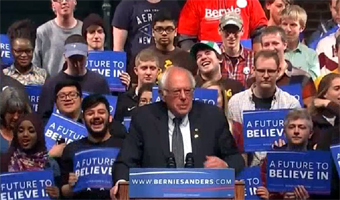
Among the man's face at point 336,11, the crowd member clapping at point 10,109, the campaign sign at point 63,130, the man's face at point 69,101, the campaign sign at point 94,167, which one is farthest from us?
the man's face at point 336,11

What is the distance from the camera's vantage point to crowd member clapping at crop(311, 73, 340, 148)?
10961 millimetres

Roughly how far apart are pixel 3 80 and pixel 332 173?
3640mm

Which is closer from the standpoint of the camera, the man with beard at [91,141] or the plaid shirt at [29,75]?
the man with beard at [91,141]

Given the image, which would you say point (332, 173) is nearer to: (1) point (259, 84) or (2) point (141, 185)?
(1) point (259, 84)

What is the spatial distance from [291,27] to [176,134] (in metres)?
3.79

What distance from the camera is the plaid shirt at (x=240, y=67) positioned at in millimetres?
12469

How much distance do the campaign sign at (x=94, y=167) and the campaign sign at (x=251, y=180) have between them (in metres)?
1.09

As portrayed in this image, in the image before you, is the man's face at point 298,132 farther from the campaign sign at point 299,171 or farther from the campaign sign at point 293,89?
the campaign sign at point 293,89

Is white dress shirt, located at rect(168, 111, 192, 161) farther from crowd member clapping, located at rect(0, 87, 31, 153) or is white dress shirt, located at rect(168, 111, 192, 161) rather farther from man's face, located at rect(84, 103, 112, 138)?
crowd member clapping, located at rect(0, 87, 31, 153)

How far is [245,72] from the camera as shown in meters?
12.5

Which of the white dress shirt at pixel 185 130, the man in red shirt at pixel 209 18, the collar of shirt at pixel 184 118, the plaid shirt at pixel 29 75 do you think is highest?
the man in red shirt at pixel 209 18

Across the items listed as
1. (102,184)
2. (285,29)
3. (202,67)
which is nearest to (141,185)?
(102,184)

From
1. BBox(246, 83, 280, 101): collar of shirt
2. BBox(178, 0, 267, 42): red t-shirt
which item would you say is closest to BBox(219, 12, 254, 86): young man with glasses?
BBox(178, 0, 267, 42): red t-shirt

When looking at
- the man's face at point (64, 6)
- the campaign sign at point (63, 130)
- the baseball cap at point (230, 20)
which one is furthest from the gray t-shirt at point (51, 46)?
the campaign sign at point (63, 130)
